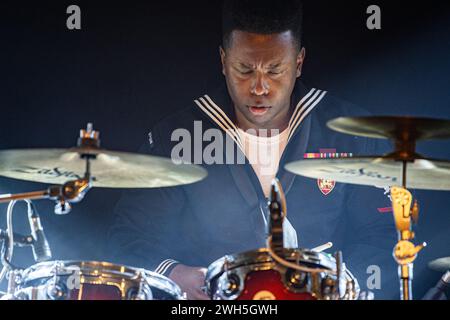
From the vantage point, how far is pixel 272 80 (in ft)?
14.6

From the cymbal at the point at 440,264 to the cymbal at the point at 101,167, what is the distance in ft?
4.57

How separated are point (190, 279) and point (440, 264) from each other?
1176 millimetres

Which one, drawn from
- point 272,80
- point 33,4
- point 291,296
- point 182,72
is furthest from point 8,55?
point 291,296

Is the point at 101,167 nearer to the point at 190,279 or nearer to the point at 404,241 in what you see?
the point at 190,279

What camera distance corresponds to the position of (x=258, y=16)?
14.6 feet

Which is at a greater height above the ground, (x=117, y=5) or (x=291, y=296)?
(x=117, y=5)

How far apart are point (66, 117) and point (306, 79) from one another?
1.23 m

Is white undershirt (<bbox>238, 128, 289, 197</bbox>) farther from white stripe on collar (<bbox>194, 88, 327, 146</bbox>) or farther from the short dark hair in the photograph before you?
the short dark hair

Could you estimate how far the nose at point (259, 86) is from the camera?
4.45 meters

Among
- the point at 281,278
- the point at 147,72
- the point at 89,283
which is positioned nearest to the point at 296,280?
the point at 281,278
